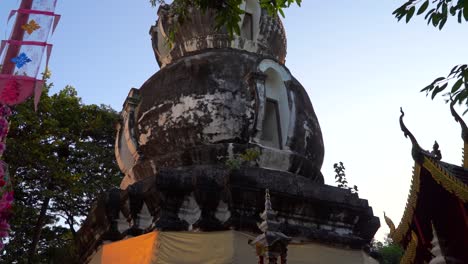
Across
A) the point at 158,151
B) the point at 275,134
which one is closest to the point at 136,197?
the point at 158,151

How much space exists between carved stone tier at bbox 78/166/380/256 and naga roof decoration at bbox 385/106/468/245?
1.68m

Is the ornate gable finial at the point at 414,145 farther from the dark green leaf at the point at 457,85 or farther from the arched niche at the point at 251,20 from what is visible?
the arched niche at the point at 251,20

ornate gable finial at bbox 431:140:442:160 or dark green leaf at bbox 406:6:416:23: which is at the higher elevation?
dark green leaf at bbox 406:6:416:23

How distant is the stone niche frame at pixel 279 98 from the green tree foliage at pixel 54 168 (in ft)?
26.2

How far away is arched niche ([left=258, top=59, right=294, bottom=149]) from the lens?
31.7ft

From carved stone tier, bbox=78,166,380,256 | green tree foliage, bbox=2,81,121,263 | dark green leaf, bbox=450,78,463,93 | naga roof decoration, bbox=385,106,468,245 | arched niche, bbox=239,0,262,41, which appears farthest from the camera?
green tree foliage, bbox=2,81,121,263

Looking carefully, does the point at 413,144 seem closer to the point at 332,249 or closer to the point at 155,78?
the point at 332,249

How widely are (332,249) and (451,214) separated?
8.82 ft

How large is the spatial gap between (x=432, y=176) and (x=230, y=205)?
3173mm

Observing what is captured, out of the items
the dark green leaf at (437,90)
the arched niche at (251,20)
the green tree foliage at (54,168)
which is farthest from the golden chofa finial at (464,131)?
the green tree foliage at (54,168)

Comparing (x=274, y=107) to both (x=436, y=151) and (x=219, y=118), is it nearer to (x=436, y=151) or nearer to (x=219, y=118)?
(x=219, y=118)

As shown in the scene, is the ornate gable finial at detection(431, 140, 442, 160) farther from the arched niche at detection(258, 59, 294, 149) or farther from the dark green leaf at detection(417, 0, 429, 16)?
the arched niche at detection(258, 59, 294, 149)

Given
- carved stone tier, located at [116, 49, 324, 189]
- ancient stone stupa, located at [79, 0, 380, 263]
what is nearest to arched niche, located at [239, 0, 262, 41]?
ancient stone stupa, located at [79, 0, 380, 263]

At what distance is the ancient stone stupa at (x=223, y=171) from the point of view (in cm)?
800
